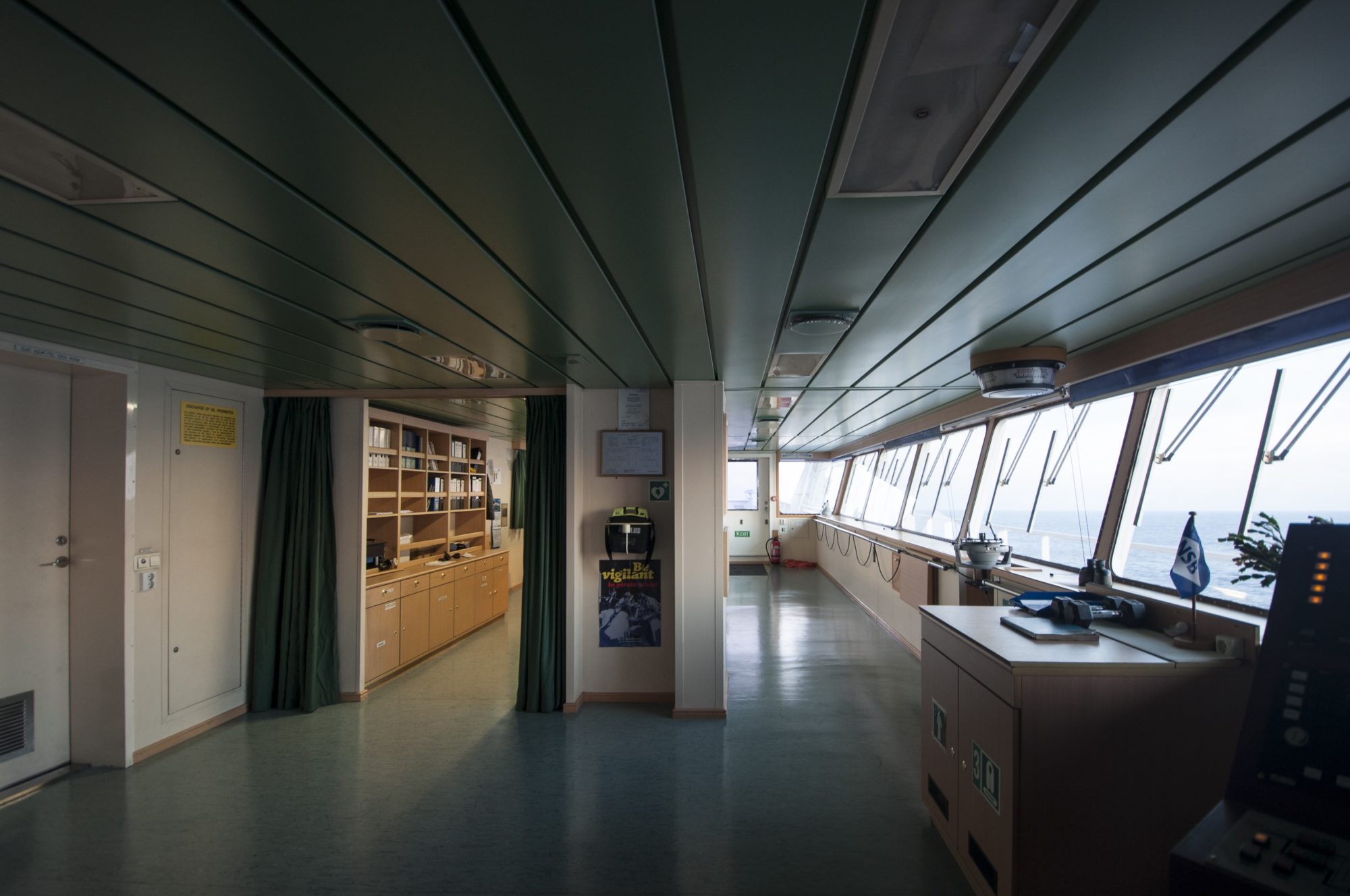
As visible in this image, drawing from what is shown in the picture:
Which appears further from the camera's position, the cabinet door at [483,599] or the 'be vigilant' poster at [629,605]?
the cabinet door at [483,599]

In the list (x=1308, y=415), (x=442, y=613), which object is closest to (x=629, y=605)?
(x=442, y=613)

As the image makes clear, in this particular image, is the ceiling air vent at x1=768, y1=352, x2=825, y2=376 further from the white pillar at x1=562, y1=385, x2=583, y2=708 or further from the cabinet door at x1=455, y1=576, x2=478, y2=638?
the cabinet door at x1=455, y1=576, x2=478, y2=638

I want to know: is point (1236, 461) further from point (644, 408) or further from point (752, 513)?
point (752, 513)

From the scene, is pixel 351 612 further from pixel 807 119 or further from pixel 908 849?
pixel 807 119

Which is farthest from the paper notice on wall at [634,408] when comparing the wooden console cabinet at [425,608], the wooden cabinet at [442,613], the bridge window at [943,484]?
the bridge window at [943,484]

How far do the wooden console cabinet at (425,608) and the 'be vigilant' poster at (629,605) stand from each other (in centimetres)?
202

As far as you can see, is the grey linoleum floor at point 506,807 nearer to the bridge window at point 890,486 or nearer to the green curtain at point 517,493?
the green curtain at point 517,493

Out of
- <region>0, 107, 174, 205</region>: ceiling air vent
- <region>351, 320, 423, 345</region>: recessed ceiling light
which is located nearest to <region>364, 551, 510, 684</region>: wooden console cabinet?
<region>351, 320, 423, 345</region>: recessed ceiling light

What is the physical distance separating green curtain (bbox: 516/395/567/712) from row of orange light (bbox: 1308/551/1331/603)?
13.9 feet

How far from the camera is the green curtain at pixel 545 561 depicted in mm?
4859

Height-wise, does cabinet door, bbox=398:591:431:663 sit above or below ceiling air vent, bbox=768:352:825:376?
below

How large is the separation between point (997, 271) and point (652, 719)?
380cm

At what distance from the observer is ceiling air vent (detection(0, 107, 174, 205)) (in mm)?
1476

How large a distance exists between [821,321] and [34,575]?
4.83 metres
